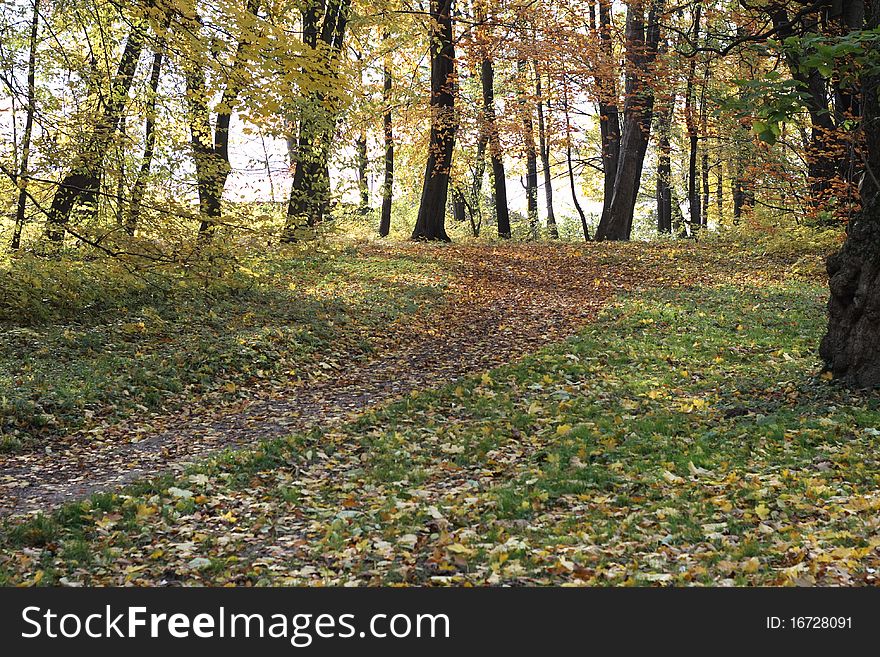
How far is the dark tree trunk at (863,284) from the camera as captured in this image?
766 centimetres

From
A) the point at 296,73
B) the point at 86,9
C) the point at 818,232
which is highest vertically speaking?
the point at 86,9

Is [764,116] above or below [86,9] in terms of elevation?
below

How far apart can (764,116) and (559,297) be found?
9.15 m

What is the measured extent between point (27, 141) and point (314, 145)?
22.8 feet

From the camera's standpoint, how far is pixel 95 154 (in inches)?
406

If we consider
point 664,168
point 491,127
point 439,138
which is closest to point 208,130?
point 439,138

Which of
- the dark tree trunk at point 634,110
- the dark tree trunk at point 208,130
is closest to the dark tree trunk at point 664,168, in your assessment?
the dark tree trunk at point 634,110

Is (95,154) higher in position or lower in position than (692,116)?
lower

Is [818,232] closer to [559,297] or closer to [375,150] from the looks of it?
[559,297]

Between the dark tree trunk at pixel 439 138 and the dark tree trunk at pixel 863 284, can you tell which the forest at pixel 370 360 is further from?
the dark tree trunk at pixel 439 138

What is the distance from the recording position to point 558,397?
891 cm

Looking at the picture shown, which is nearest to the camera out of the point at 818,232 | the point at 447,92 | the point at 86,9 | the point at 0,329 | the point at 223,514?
the point at 223,514

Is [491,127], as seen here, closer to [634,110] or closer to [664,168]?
[634,110]
